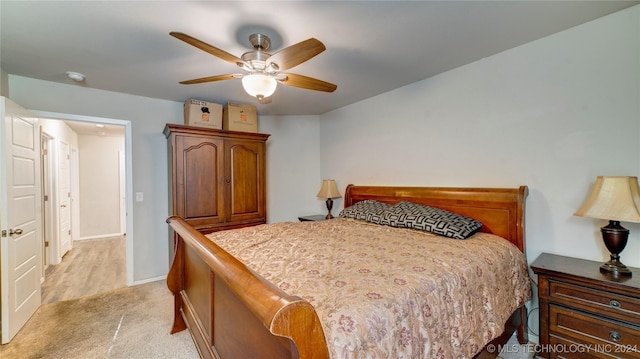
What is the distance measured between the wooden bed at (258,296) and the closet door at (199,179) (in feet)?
Answer: 3.03

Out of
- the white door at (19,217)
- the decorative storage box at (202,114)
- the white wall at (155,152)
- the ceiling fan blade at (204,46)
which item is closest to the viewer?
the ceiling fan blade at (204,46)

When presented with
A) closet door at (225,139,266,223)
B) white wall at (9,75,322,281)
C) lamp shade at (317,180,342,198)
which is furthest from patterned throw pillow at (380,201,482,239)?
white wall at (9,75,322,281)

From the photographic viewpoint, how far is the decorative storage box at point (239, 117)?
3416 millimetres

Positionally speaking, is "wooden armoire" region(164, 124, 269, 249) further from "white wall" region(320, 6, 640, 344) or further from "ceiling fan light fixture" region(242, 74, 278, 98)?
"white wall" region(320, 6, 640, 344)

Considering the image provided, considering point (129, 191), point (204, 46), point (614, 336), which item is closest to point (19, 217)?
point (129, 191)

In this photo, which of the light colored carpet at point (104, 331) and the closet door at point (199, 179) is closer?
the light colored carpet at point (104, 331)

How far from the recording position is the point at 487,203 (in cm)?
232

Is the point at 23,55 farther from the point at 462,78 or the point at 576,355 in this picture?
the point at 576,355

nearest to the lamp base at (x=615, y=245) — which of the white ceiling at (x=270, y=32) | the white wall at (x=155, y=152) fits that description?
the white ceiling at (x=270, y=32)

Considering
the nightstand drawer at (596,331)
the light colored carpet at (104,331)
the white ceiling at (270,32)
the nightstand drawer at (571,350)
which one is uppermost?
the white ceiling at (270,32)

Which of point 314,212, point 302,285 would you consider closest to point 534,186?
point 302,285

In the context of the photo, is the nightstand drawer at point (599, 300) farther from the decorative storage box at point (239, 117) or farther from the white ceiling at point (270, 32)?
the decorative storage box at point (239, 117)

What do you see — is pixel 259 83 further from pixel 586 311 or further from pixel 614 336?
pixel 614 336

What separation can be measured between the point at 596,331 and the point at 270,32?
2935 mm
